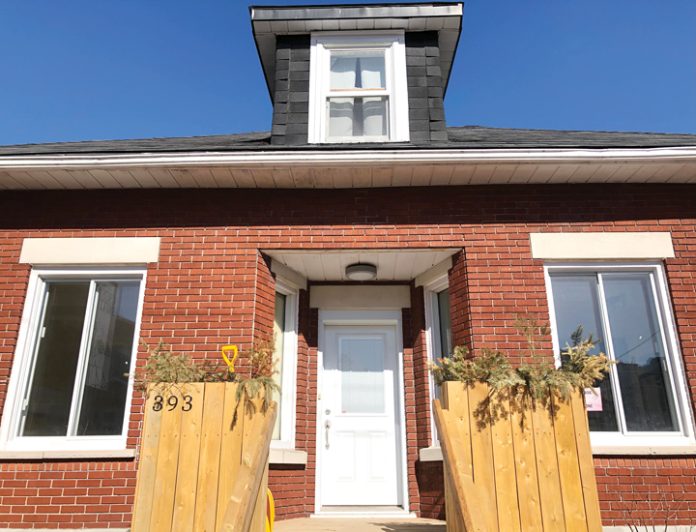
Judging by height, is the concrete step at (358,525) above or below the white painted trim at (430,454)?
below

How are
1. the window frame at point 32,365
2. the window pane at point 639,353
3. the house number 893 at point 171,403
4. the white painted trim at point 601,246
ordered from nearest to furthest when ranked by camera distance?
1. the house number 893 at point 171,403
2. the window frame at point 32,365
3. the window pane at point 639,353
4. the white painted trim at point 601,246

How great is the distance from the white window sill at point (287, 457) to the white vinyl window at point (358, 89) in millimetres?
3776

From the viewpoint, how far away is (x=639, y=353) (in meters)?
5.45

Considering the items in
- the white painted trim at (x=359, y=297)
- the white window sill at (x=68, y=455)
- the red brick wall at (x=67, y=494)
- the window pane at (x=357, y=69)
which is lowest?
the red brick wall at (x=67, y=494)

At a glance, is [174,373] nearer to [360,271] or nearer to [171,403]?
[171,403]

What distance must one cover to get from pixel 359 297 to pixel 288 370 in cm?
138

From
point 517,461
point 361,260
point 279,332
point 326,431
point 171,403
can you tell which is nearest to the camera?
point 517,461

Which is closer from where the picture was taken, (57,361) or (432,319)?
(57,361)

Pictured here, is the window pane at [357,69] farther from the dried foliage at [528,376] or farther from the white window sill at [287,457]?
the white window sill at [287,457]

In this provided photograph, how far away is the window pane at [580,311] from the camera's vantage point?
535 cm

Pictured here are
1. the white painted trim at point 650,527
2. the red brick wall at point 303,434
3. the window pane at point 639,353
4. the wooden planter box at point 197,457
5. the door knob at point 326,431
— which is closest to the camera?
the wooden planter box at point 197,457

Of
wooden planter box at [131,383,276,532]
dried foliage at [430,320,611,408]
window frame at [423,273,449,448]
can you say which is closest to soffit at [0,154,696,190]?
window frame at [423,273,449,448]

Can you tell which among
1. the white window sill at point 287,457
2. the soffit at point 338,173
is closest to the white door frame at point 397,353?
the white window sill at point 287,457

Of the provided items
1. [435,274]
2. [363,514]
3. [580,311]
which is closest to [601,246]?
[580,311]
